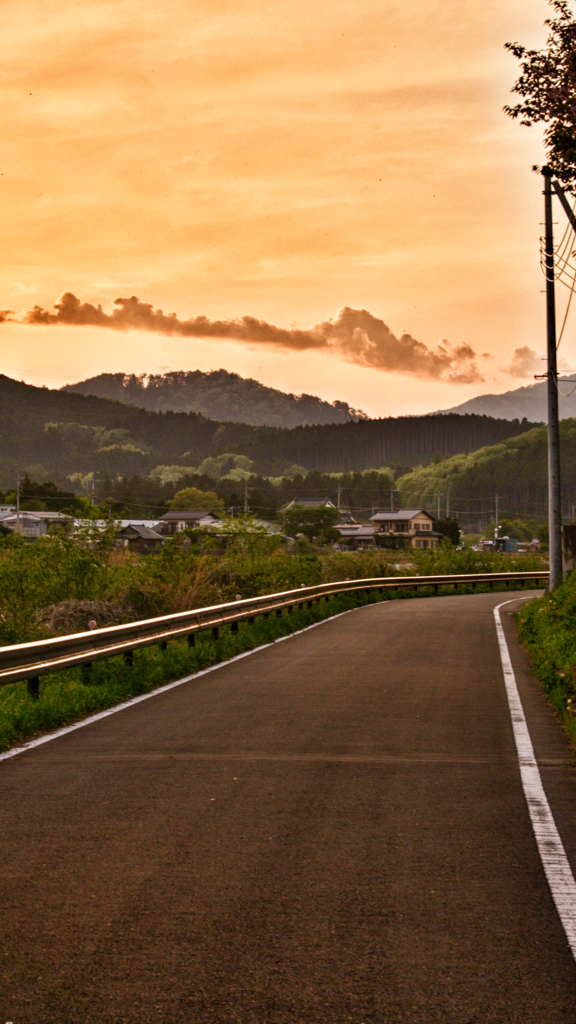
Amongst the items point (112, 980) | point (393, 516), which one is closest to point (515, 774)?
point (112, 980)

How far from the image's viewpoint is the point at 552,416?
28.1 metres

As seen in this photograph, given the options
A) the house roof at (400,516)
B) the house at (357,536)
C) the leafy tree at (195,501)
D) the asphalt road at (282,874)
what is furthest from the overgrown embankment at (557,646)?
the leafy tree at (195,501)

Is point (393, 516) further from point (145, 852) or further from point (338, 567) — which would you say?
point (145, 852)

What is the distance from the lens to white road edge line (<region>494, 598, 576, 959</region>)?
16.2ft

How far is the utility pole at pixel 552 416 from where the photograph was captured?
2756cm

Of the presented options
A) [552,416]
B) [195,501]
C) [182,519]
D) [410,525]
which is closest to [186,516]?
[182,519]

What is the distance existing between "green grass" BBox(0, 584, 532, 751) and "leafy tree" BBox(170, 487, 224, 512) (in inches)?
6343

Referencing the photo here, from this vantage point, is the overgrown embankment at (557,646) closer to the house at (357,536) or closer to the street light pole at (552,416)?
the street light pole at (552,416)

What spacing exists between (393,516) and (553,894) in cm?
15737

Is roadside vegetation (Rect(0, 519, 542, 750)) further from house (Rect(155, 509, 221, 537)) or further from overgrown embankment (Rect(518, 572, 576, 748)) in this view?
house (Rect(155, 509, 221, 537))

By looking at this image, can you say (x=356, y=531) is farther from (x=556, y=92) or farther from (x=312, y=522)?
(x=556, y=92)

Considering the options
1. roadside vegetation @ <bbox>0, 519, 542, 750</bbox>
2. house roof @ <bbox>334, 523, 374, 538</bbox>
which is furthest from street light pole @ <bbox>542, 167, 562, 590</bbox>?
house roof @ <bbox>334, 523, 374, 538</bbox>

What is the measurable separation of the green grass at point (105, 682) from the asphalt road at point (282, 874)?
580 mm

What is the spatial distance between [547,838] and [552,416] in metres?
→ 23.2
